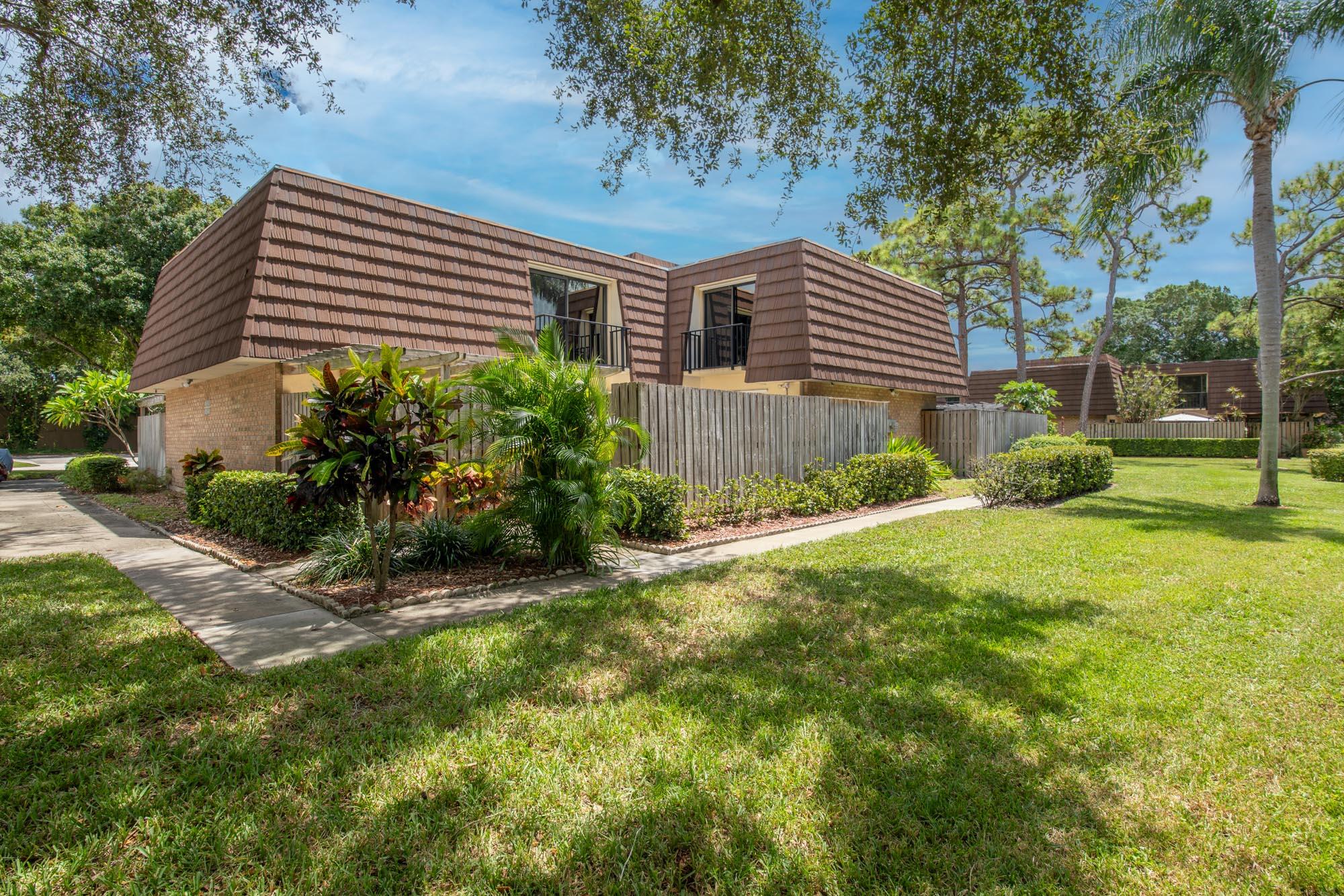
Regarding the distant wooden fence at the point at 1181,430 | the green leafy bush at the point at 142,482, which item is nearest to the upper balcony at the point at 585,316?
the green leafy bush at the point at 142,482

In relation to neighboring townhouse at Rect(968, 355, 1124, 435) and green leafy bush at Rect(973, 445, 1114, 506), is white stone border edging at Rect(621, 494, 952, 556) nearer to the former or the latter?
green leafy bush at Rect(973, 445, 1114, 506)

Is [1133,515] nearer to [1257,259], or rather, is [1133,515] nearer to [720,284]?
[1257,259]

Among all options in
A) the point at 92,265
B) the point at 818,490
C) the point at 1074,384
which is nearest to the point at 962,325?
A: the point at 1074,384

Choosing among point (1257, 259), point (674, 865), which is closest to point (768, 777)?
point (674, 865)

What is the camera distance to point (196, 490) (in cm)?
1030

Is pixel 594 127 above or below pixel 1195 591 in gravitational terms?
above

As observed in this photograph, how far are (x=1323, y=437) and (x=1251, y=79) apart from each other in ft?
73.3

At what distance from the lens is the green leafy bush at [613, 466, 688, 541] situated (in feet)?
27.7

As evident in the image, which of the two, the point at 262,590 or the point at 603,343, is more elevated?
the point at 603,343

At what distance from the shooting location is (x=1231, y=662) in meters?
4.17

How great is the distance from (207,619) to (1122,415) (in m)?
42.1

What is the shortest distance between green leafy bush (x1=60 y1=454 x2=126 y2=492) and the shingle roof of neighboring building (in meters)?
39.2

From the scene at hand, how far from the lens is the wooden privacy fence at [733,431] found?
9.39m

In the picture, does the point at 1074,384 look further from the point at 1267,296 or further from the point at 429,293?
the point at 429,293
